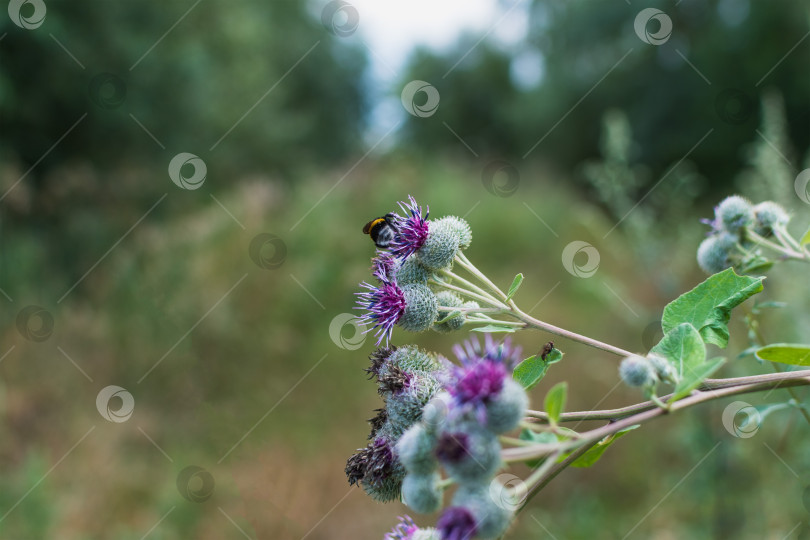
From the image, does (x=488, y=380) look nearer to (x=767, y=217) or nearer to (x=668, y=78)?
(x=767, y=217)

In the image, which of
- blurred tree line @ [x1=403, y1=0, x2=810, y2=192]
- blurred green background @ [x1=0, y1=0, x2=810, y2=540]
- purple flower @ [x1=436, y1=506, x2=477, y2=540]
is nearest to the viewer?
purple flower @ [x1=436, y1=506, x2=477, y2=540]

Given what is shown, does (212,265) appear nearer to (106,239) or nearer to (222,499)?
(222,499)

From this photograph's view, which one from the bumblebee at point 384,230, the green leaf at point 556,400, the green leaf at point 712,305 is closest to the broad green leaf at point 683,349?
the green leaf at point 712,305

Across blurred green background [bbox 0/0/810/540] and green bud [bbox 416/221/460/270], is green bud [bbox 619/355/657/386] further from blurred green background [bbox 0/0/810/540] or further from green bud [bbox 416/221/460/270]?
blurred green background [bbox 0/0/810/540]

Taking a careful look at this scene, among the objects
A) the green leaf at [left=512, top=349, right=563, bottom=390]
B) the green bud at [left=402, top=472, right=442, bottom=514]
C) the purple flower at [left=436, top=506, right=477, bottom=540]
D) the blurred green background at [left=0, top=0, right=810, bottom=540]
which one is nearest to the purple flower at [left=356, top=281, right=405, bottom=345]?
the green leaf at [left=512, top=349, right=563, bottom=390]

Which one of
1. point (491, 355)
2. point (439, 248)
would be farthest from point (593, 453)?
point (439, 248)

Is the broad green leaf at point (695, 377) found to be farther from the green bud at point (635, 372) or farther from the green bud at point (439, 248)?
the green bud at point (439, 248)
